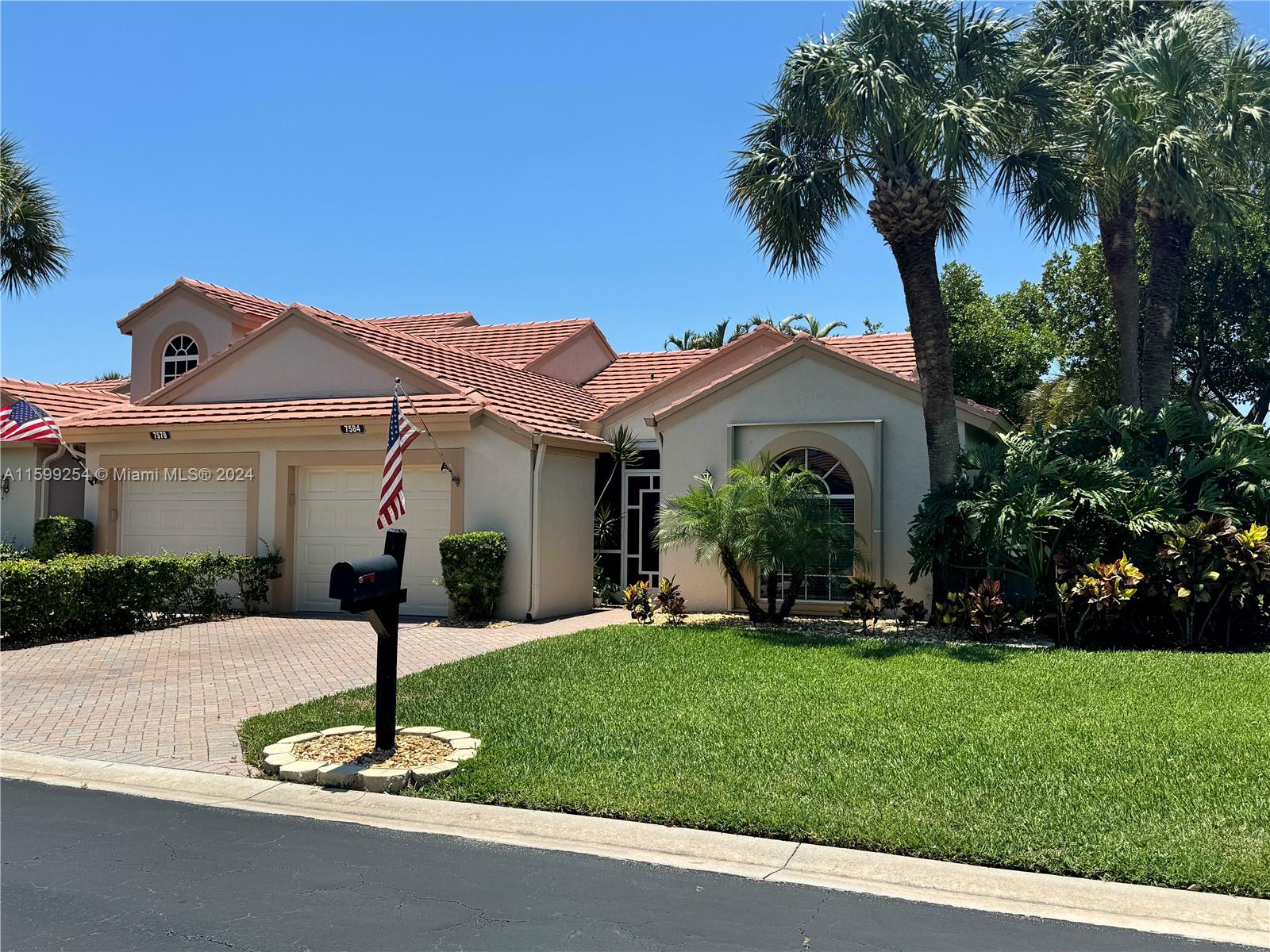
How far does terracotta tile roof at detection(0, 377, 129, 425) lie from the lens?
22156 millimetres

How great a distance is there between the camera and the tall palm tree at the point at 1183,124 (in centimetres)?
1380

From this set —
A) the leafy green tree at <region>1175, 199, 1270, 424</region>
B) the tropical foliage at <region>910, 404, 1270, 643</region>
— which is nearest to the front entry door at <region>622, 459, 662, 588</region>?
the tropical foliage at <region>910, 404, 1270, 643</region>

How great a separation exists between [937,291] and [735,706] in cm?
839

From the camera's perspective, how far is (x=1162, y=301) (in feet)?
50.8

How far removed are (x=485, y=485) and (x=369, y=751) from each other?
8.66m

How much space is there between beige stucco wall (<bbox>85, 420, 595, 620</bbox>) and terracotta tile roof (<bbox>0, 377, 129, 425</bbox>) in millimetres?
4730

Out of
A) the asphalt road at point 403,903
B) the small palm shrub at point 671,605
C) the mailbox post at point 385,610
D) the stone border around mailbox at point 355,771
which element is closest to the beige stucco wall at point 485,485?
the small palm shrub at point 671,605

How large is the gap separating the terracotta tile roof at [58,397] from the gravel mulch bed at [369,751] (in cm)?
1646

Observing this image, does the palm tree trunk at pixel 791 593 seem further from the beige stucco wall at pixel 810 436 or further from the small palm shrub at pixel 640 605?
the small palm shrub at pixel 640 605

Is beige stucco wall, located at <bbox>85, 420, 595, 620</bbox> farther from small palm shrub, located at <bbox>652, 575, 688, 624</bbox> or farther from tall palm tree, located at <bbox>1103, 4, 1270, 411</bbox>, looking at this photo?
tall palm tree, located at <bbox>1103, 4, 1270, 411</bbox>

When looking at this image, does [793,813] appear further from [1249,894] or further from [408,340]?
[408,340]

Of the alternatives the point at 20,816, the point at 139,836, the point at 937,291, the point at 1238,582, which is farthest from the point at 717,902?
the point at 937,291

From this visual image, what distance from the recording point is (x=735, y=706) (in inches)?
349

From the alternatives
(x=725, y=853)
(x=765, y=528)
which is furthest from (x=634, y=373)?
(x=725, y=853)
